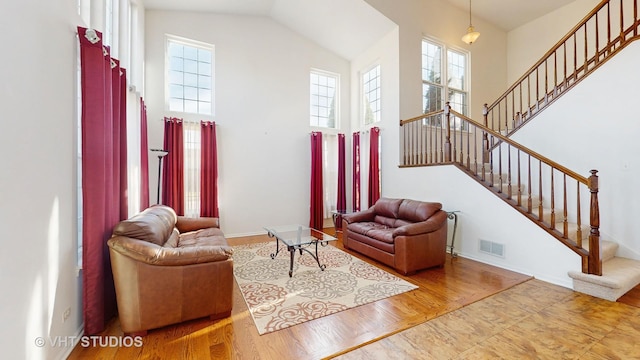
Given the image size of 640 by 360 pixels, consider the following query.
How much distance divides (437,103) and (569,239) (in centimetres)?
355

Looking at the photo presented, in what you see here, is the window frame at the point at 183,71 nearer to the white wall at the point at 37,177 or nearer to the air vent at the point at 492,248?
the white wall at the point at 37,177

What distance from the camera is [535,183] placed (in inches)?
162

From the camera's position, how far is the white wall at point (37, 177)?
4.05 ft

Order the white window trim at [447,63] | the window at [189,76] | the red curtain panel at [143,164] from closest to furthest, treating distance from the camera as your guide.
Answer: the red curtain panel at [143,164] → the window at [189,76] → the white window trim at [447,63]

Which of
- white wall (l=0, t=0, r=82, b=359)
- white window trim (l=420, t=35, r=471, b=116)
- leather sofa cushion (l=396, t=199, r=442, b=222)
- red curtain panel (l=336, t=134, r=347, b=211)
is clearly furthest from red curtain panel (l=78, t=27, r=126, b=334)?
white window trim (l=420, t=35, r=471, b=116)

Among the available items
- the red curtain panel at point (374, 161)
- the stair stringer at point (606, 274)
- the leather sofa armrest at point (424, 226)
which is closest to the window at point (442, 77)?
the red curtain panel at point (374, 161)

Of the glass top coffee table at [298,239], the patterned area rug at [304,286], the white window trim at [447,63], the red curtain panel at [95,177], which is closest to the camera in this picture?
the red curtain panel at [95,177]

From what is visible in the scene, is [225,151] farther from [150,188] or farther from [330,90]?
[330,90]

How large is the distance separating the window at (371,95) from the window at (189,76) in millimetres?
3376

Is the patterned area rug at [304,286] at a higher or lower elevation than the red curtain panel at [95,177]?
lower

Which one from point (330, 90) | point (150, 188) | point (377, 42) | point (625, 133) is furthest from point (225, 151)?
point (625, 133)

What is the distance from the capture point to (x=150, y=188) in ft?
14.8

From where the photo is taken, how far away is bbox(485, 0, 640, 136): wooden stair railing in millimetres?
3393

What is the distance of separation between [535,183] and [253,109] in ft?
17.3
